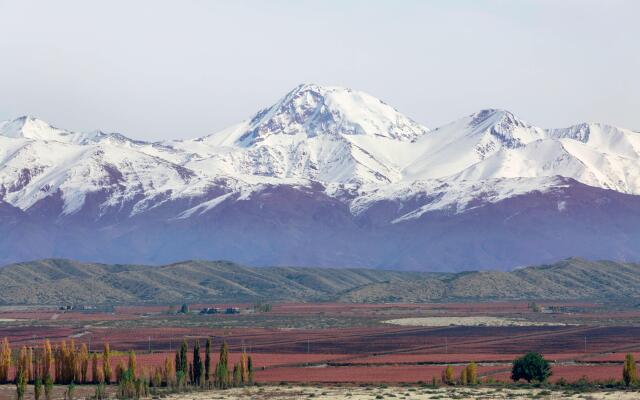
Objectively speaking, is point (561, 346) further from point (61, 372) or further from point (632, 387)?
point (61, 372)

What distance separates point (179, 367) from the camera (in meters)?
125

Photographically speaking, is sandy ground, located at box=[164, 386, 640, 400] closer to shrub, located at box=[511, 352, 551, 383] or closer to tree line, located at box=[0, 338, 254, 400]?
tree line, located at box=[0, 338, 254, 400]

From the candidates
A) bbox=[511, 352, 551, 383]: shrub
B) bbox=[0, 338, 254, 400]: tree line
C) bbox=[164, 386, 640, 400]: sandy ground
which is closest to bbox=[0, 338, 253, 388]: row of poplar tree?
bbox=[0, 338, 254, 400]: tree line

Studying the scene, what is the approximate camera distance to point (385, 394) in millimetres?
112250

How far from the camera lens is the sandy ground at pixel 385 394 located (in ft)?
355

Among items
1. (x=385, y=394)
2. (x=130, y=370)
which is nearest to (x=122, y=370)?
(x=130, y=370)

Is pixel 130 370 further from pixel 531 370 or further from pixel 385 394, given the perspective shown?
pixel 531 370

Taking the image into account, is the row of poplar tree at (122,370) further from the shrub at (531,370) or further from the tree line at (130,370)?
the shrub at (531,370)

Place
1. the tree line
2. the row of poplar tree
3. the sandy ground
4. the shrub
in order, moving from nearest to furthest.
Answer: the sandy ground
the tree line
the row of poplar tree
the shrub

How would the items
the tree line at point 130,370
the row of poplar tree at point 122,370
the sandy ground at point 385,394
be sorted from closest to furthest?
1. the sandy ground at point 385,394
2. the tree line at point 130,370
3. the row of poplar tree at point 122,370

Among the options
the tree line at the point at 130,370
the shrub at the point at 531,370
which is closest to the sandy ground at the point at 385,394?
the tree line at the point at 130,370

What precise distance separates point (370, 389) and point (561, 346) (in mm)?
56060

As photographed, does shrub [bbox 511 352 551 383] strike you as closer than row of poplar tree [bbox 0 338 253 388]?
No

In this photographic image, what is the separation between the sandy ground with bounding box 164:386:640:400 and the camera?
10812cm
